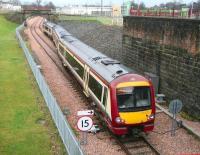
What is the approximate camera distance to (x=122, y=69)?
615 inches

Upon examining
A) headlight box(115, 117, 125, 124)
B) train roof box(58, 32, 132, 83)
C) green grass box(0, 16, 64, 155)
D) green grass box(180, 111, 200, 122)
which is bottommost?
green grass box(180, 111, 200, 122)

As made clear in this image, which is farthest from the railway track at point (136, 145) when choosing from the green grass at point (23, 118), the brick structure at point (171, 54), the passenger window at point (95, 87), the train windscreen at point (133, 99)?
the brick structure at point (171, 54)

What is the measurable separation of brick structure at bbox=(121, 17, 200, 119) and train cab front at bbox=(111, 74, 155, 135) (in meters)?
3.79

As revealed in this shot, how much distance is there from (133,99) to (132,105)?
9.9 inches

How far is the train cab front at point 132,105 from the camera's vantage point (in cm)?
1390

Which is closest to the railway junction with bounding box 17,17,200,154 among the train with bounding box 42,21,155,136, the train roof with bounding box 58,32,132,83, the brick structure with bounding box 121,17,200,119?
the train with bounding box 42,21,155,136

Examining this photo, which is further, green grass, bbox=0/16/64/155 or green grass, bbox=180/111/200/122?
green grass, bbox=180/111/200/122

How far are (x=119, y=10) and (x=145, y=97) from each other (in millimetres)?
36545

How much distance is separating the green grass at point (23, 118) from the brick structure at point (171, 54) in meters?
6.86

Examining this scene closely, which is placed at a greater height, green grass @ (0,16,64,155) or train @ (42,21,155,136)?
train @ (42,21,155,136)

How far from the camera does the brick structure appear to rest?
57.2 feet

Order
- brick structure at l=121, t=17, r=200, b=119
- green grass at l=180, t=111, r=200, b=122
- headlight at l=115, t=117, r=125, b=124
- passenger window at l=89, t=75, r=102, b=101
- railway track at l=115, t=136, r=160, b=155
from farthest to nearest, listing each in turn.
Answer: brick structure at l=121, t=17, r=200, b=119 < green grass at l=180, t=111, r=200, b=122 < passenger window at l=89, t=75, r=102, b=101 < headlight at l=115, t=117, r=125, b=124 < railway track at l=115, t=136, r=160, b=155

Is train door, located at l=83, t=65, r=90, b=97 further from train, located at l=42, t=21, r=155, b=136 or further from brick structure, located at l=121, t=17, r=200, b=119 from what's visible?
brick structure, located at l=121, t=17, r=200, b=119

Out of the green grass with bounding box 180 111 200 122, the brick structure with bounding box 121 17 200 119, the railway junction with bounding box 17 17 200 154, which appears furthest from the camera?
the brick structure with bounding box 121 17 200 119
